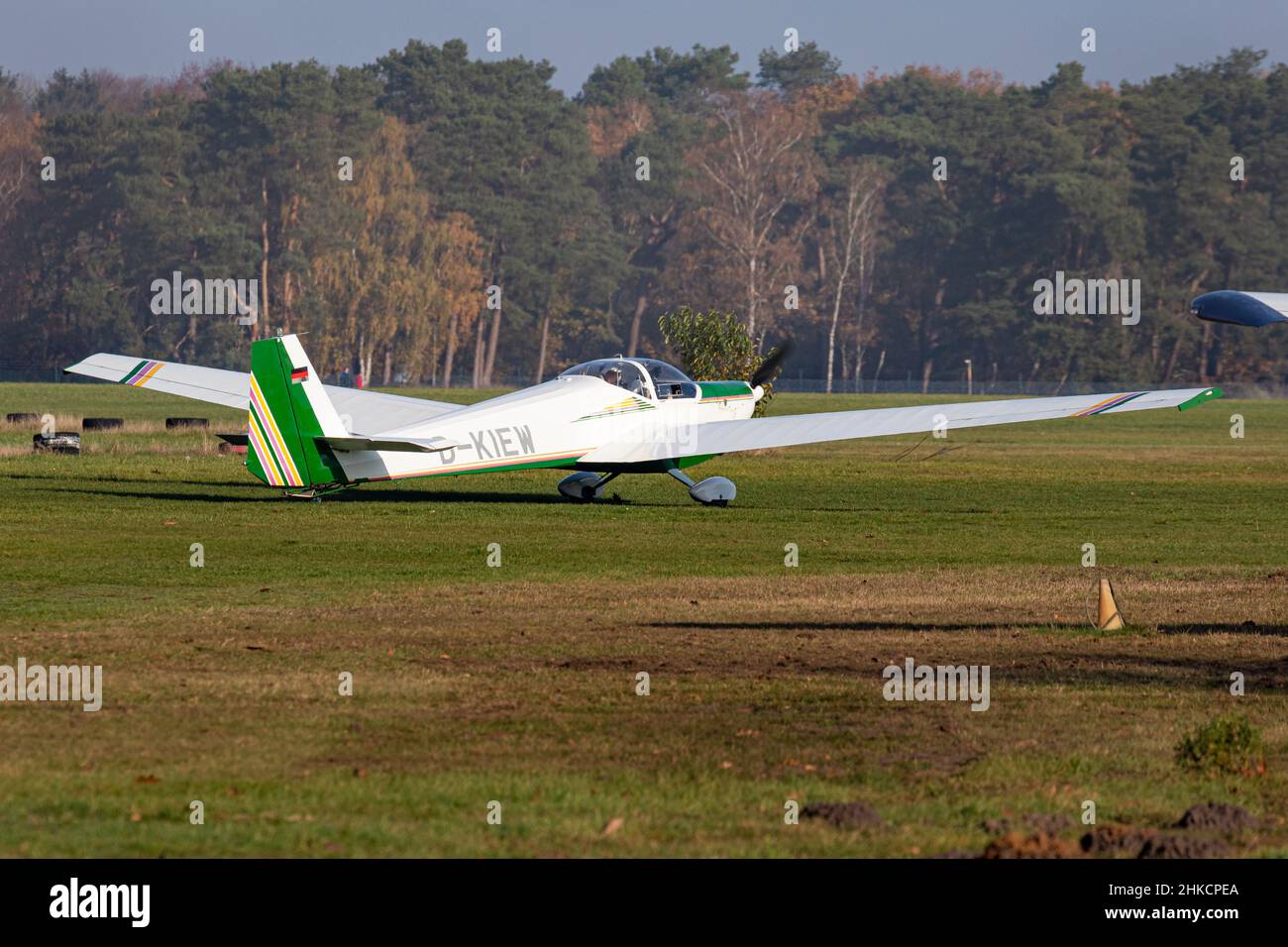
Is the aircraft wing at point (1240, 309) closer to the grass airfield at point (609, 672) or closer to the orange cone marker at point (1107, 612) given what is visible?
the grass airfield at point (609, 672)

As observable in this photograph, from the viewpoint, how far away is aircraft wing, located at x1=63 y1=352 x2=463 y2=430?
1246 inches

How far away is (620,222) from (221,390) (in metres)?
114

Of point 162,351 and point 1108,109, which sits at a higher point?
point 1108,109

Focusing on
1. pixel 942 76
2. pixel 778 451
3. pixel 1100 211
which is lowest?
pixel 778 451

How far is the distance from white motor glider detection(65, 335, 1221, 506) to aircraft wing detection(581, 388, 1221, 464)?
3cm

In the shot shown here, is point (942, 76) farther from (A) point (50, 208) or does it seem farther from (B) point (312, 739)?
(B) point (312, 739)

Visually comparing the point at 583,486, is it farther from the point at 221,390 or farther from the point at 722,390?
the point at 221,390

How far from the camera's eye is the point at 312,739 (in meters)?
10.7

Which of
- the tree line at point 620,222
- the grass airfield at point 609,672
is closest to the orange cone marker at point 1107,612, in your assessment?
the grass airfield at point 609,672

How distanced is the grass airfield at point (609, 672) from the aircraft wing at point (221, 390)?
2.59 metres

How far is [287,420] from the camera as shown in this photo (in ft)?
81.9
